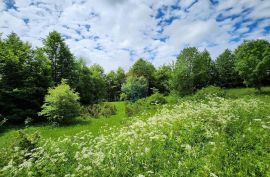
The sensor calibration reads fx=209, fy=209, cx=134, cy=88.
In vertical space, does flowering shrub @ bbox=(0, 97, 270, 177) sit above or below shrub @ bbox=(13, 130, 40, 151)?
below

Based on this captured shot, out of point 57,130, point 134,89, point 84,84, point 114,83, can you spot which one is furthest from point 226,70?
point 57,130

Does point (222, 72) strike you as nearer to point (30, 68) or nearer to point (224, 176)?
point (30, 68)

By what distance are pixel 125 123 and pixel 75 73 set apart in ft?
64.1

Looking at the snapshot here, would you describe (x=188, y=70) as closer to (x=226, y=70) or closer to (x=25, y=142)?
(x=226, y=70)

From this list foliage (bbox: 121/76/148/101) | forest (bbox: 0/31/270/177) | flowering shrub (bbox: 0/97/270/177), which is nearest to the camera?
flowering shrub (bbox: 0/97/270/177)

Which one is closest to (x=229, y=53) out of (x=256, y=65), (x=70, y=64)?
(x=256, y=65)

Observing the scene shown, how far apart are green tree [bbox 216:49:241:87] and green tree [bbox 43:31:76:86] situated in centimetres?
4786

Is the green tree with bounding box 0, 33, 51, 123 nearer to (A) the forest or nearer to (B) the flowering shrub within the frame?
(A) the forest

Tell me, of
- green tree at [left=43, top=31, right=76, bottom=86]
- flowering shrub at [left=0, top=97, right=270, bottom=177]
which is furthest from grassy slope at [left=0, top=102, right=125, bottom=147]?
green tree at [left=43, top=31, right=76, bottom=86]

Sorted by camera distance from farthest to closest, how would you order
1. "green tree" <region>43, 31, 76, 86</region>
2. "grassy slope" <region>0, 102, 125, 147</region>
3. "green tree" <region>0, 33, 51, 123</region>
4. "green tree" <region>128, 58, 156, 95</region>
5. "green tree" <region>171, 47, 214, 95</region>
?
"green tree" <region>128, 58, 156, 95</region> → "green tree" <region>171, 47, 214, 95</region> → "green tree" <region>43, 31, 76, 86</region> → "green tree" <region>0, 33, 51, 123</region> → "grassy slope" <region>0, 102, 125, 147</region>

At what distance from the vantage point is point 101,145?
7.30 metres

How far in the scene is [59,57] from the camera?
98.8 ft

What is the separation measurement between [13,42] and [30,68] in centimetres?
409

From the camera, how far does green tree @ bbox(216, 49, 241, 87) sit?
61.9 metres
